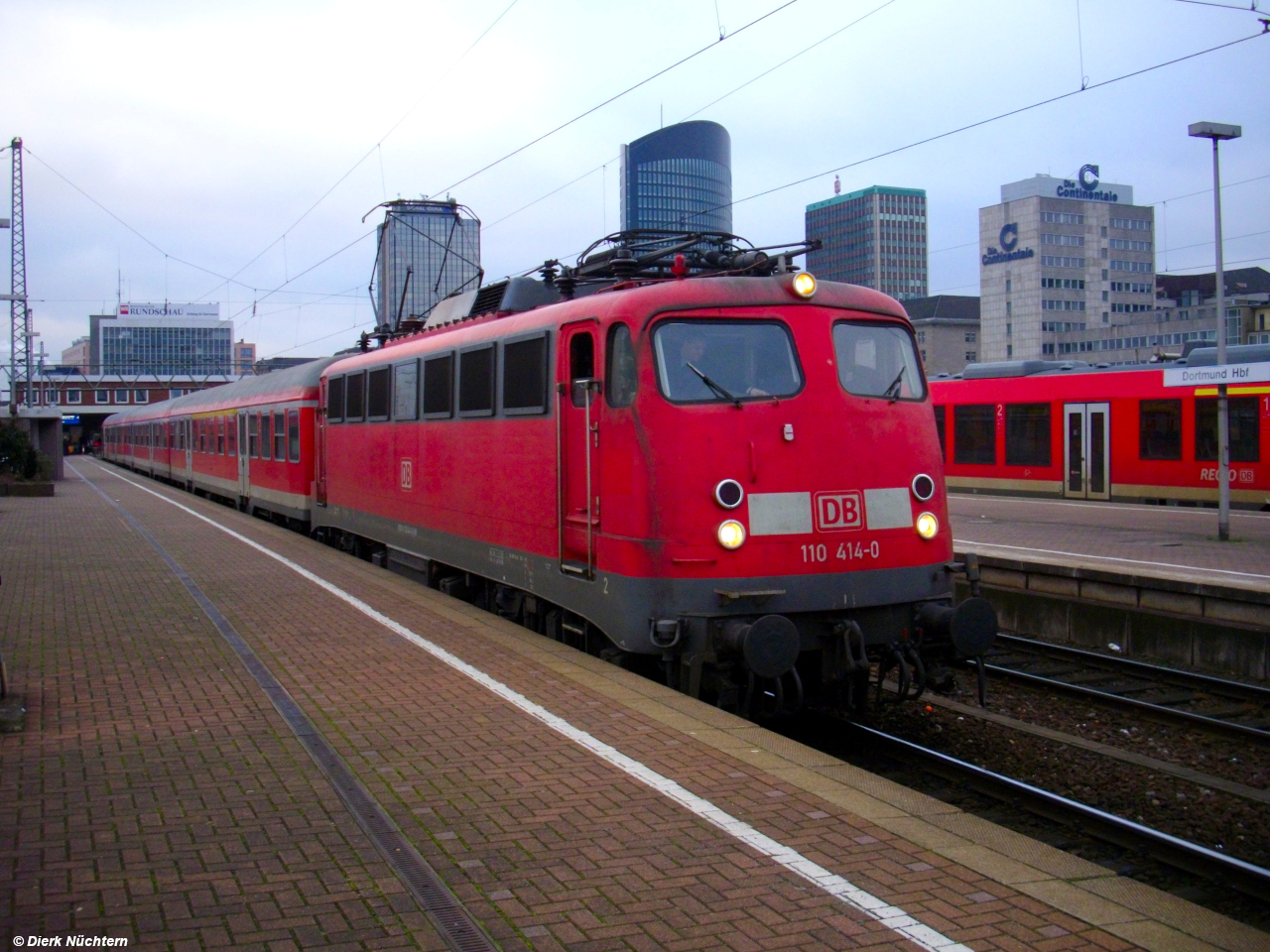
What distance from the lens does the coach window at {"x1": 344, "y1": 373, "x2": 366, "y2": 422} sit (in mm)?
14867

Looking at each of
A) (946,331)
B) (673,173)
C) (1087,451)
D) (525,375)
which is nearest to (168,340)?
(673,173)

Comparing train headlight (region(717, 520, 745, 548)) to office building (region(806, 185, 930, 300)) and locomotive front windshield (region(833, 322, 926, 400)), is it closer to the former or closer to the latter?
locomotive front windshield (region(833, 322, 926, 400))

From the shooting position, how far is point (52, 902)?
4266 millimetres

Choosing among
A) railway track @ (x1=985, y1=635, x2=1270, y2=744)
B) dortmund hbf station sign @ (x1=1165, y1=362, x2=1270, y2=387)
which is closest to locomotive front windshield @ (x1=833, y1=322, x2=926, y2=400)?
railway track @ (x1=985, y1=635, x2=1270, y2=744)

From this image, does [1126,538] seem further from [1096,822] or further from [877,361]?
[1096,822]

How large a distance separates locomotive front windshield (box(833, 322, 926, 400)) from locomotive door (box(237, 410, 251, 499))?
65.8ft

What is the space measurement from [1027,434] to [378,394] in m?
18.0

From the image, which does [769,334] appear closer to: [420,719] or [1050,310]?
[420,719]

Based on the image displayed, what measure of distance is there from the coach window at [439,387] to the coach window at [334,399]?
416 cm

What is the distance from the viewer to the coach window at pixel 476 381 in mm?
10219

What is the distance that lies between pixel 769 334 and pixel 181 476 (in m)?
34.0

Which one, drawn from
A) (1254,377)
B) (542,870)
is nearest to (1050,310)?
(1254,377)

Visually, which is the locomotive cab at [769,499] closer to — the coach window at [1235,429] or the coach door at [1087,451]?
the coach window at [1235,429]

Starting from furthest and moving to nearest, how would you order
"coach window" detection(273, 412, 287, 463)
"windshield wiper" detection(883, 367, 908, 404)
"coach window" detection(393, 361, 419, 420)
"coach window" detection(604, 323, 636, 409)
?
1. "coach window" detection(273, 412, 287, 463)
2. "coach window" detection(393, 361, 419, 420)
3. "windshield wiper" detection(883, 367, 908, 404)
4. "coach window" detection(604, 323, 636, 409)
